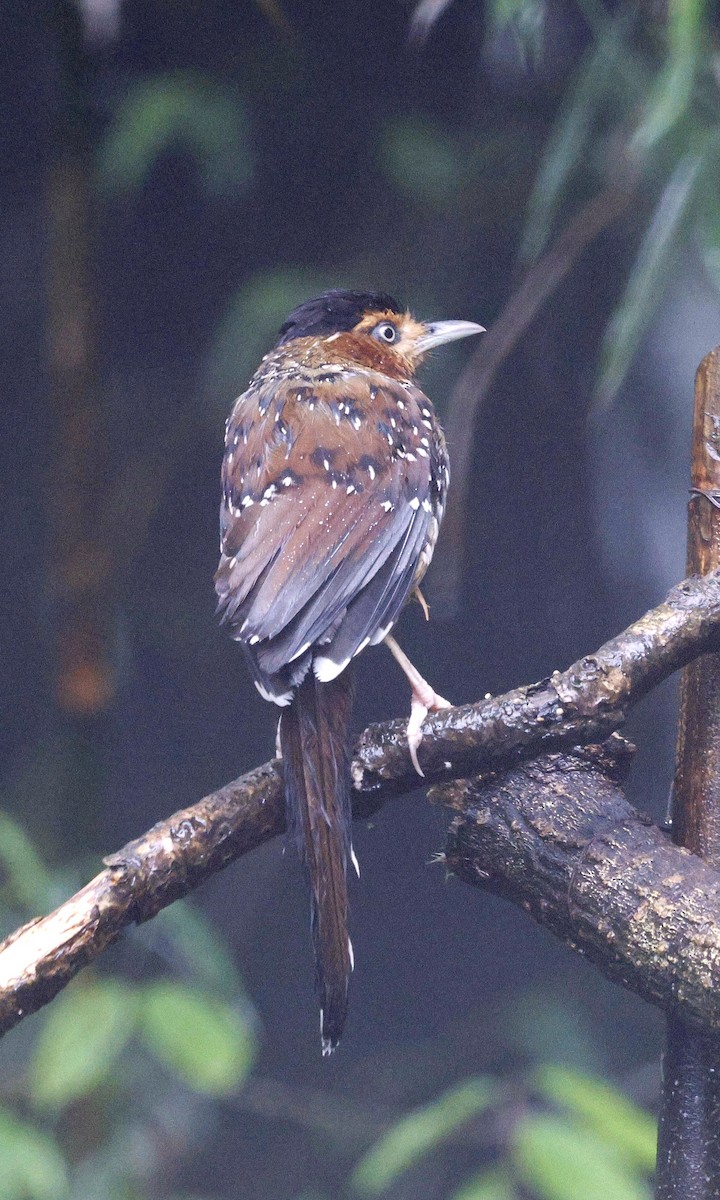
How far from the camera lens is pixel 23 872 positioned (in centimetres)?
198

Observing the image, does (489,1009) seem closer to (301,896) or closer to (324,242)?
(301,896)

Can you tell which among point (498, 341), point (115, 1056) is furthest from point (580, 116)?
point (115, 1056)

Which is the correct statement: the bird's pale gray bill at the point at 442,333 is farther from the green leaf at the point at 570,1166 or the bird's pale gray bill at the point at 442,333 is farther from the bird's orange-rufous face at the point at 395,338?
the green leaf at the point at 570,1166

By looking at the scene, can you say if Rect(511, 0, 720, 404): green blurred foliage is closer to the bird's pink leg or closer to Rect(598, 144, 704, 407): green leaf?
Rect(598, 144, 704, 407): green leaf

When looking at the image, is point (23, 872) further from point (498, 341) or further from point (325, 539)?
point (498, 341)

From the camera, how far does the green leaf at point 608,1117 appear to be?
5.29 ft

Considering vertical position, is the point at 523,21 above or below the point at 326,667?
above

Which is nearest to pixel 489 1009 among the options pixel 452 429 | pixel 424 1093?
pixel 424 1093

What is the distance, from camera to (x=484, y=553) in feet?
7.41

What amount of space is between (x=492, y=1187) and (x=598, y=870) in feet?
2.69

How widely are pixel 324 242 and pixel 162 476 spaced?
56cm

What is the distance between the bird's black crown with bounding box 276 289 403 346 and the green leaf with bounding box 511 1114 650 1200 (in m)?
1.20

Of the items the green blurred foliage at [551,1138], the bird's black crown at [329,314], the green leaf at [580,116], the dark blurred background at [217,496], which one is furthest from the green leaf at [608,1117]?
the green leaf at [580,116]

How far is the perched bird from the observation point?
119 cm
